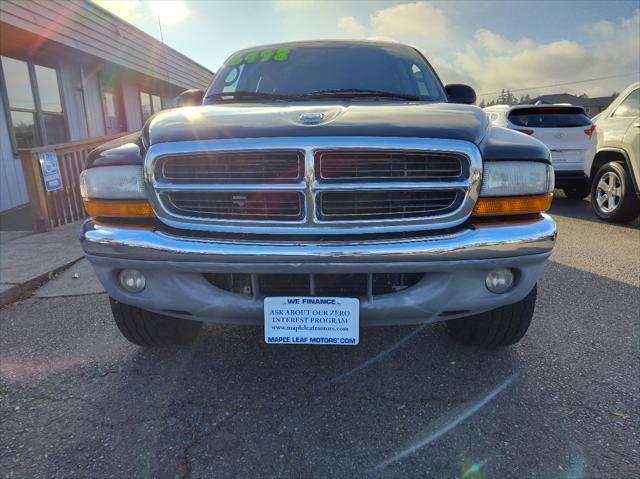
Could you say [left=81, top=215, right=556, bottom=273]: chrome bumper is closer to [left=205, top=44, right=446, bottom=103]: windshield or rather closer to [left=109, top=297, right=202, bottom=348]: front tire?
[left=109, top=297, right=202, bottom=348]: front tire

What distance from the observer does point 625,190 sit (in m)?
5.54

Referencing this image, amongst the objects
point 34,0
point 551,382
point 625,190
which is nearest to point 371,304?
point 551,382

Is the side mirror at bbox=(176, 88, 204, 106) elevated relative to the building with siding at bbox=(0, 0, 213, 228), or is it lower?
lower

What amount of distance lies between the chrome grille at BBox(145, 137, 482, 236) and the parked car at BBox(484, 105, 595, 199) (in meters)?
6.10

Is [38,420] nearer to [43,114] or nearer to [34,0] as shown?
[34,0]

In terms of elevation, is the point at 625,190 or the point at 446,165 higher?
the point at 446,165

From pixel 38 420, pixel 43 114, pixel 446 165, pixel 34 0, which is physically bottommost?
pixel 38 420

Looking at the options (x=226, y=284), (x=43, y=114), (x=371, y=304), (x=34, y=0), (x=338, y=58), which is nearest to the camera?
(x=371, y=304)

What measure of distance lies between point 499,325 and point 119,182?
1969 mm

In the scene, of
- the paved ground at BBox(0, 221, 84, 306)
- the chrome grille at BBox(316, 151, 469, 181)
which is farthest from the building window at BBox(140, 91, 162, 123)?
the chrome grille at BBox(316, 151, 469, 181)

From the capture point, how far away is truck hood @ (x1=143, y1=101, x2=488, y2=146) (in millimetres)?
1847

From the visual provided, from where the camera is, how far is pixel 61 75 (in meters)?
8.91

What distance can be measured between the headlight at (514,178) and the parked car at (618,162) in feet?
14.3

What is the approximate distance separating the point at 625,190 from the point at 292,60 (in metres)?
4.69
